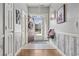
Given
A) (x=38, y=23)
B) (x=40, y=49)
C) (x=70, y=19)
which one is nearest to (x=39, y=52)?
(x=40, y=49)

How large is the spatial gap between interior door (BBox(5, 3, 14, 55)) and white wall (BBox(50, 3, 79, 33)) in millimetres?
673

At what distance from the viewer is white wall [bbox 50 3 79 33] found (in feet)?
7.45

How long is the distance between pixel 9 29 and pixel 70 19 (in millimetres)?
982

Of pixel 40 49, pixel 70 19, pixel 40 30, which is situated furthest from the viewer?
pixel 40 49

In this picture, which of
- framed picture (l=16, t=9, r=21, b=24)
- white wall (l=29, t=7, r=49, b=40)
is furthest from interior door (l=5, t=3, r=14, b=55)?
white wall (l=29, t=7, r=49, b=40)

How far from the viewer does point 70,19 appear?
2.42 m

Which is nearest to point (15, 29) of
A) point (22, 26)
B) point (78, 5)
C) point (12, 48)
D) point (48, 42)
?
point (22, 26)

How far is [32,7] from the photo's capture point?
248 cm

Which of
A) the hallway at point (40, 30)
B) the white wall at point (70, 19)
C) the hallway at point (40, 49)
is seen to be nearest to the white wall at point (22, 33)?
the hallway at point (40, 30)

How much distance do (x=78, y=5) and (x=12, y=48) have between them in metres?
1.26

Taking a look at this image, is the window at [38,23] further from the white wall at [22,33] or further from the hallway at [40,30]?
the white wall at [22,33]

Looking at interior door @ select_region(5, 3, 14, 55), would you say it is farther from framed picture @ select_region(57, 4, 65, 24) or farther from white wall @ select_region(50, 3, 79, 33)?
framed picture @ select_region(57, 4, 65, 24)

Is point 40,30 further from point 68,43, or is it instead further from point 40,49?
point 68,43

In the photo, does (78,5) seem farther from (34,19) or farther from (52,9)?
(34,19)
